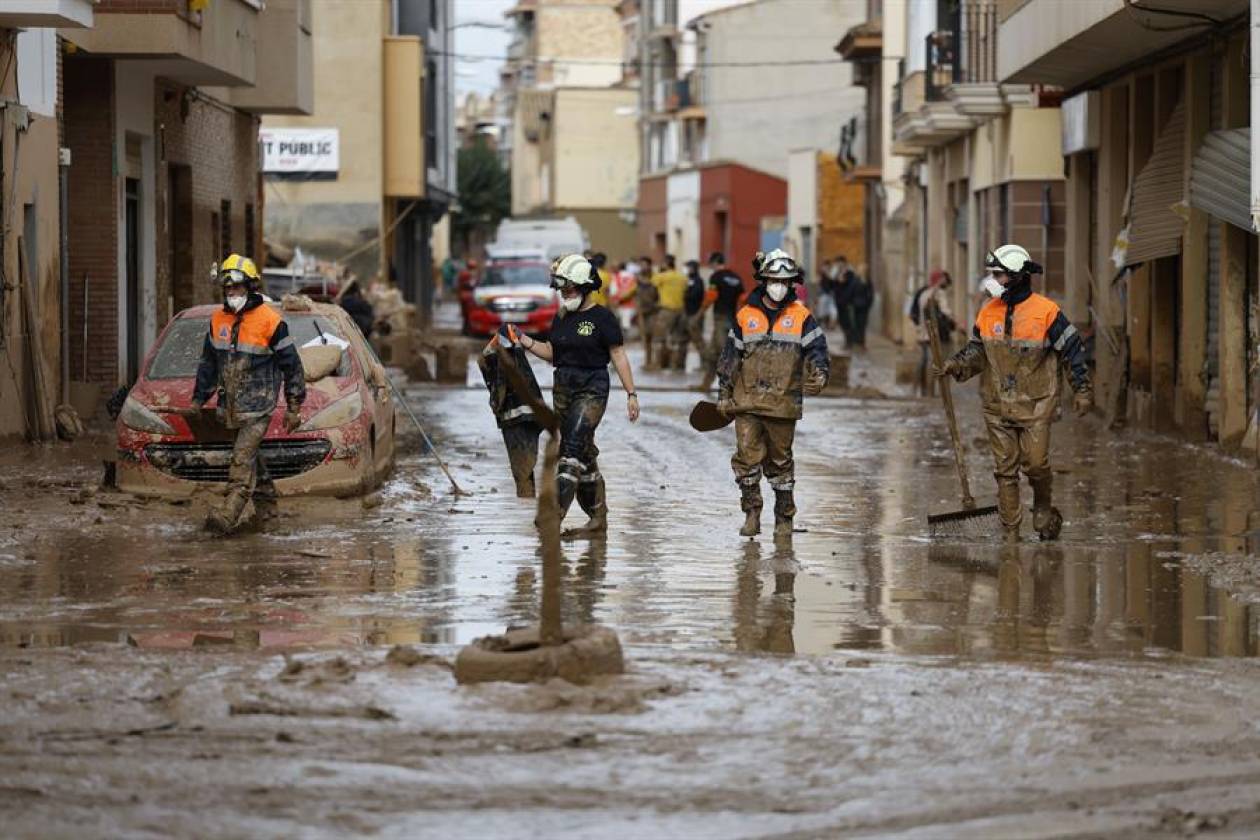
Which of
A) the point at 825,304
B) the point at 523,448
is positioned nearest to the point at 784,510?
the point at 523,448

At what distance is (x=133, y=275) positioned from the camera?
2705 cm

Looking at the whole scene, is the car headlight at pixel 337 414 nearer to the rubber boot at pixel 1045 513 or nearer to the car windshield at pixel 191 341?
the car windshield at pixel 191 341

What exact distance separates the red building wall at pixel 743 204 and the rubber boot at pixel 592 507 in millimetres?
60111

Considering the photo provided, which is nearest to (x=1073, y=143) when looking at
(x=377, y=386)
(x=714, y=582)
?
(x=377, y=386)

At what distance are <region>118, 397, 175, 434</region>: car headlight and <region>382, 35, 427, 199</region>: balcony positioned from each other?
110 ft

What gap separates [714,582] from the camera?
39.9ft

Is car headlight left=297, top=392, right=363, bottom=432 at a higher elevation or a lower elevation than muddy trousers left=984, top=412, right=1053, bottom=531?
higher

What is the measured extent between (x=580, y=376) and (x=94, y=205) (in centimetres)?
1166

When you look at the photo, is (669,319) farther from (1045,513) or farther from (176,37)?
(1045,513)

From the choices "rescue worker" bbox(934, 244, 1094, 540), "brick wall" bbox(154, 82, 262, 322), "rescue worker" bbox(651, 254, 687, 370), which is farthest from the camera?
"rescue worker" bbox(651, 254, 687, 370)

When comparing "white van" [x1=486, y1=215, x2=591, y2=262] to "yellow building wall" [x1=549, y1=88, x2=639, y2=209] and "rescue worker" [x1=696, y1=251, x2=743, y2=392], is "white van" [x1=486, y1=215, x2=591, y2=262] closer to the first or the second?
"rescue worker" [x1=696, y1=251, x2=743, y2=392]

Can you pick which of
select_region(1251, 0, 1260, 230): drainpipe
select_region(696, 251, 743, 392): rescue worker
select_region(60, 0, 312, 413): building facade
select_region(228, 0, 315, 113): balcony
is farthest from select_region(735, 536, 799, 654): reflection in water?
select_region(696, 251, 743, 392): rescue worker

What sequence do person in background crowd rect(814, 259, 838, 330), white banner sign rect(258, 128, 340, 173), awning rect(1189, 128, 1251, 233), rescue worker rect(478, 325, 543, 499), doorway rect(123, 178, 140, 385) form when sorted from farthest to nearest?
person in background crowd rect(814, 259, 838, 330)
white banner sign rect(258, 128, 340, 173)
doorway rect(123, 178, 140, 385)
awning rect(1189, 128, 1251, 233)
rescue worker rect(478, 325, 543, 499)

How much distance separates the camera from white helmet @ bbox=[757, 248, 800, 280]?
13.9 m
